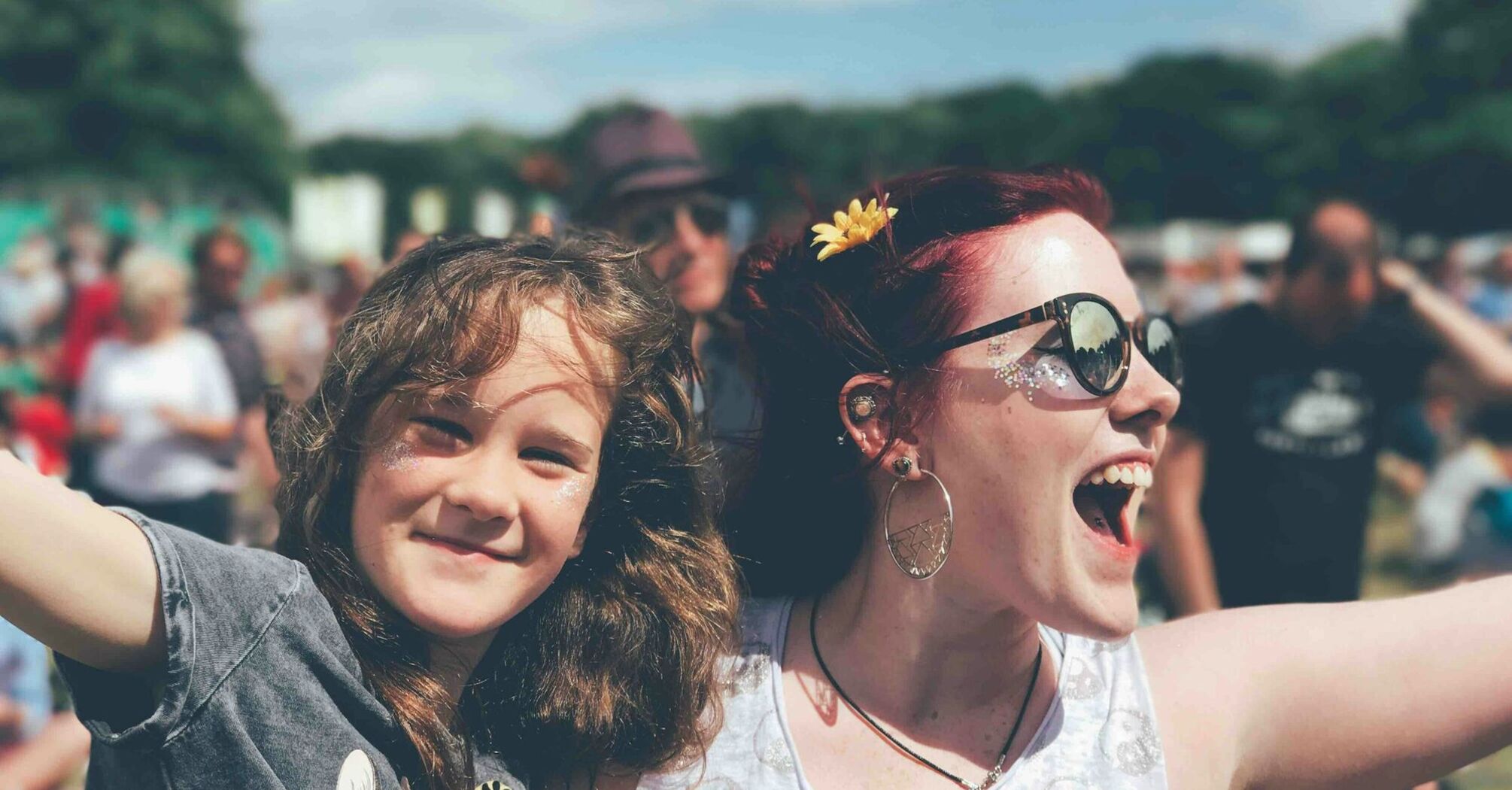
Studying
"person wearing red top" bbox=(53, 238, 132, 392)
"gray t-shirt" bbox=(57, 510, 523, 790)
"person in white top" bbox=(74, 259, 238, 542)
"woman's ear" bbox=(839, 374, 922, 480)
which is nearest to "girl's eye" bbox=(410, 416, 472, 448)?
"gray t-shirt" bbox=(57, 510, 523, 790)

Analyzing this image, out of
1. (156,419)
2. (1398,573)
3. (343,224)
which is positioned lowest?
(1398,573)

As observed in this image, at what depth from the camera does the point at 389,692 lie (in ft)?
5.42

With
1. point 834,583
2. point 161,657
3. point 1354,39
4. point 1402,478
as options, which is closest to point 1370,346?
point 834,583

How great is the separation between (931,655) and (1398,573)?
8027 mm

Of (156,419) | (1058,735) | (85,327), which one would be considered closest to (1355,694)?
(1058,735)

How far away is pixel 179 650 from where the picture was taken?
4.52 ft

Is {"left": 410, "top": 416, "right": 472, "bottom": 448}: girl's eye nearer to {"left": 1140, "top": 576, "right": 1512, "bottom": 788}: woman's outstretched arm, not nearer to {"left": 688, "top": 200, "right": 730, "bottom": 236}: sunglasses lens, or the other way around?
{"left": 1140, "top": 576, "right": 1512, "bottom": 788}: woman's outstretched arm

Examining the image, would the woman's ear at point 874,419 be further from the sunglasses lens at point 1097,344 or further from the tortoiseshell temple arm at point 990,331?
the sunglasses lens at point 1097,344

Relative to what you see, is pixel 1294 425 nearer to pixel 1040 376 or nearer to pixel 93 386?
pixel 1040 376

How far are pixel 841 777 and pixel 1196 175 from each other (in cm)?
5313

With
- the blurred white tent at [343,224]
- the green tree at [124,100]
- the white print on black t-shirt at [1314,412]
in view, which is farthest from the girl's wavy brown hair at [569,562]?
the green tree at [124,100]

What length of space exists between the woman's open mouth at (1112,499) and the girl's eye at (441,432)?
2.62ft

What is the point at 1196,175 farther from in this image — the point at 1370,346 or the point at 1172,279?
the point at 1370,346

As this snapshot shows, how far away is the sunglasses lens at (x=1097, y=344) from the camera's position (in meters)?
1.71
